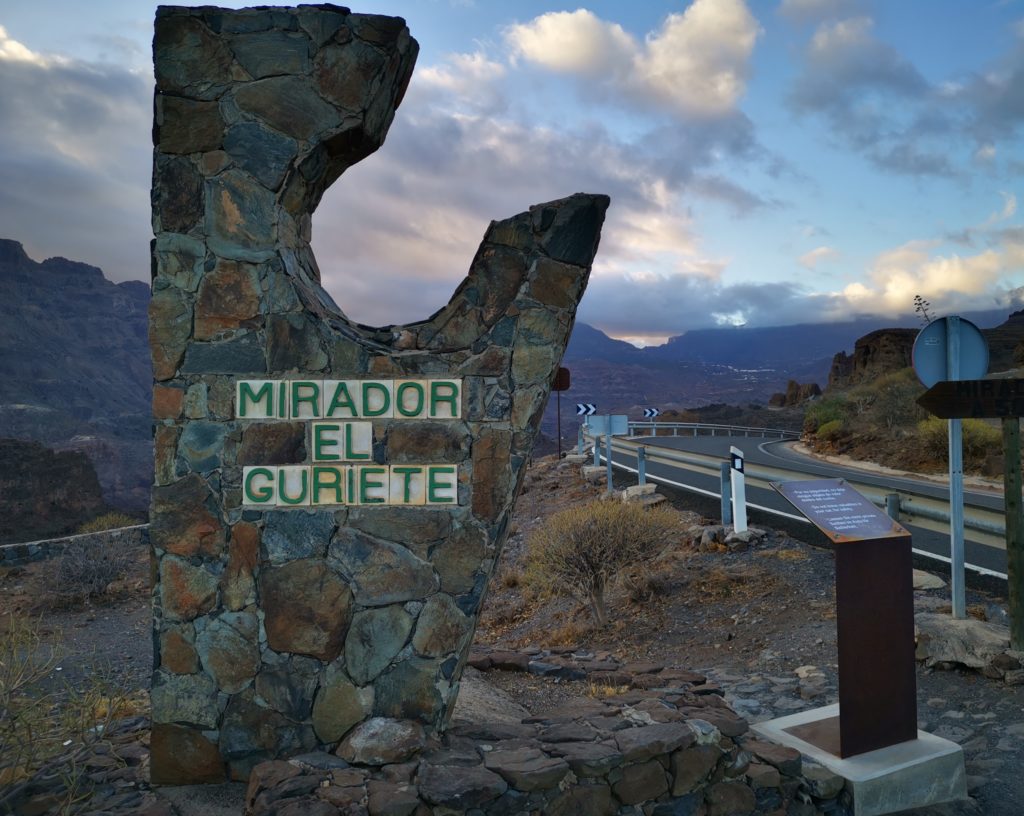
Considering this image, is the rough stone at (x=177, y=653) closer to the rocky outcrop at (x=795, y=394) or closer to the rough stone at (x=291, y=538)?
the rough stone at (x=291, y=538)

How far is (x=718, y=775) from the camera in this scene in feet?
14.3

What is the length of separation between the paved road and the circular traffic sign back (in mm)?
3334

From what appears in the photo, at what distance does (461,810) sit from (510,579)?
819 centimetres

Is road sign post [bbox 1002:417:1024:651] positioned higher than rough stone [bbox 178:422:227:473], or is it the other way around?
rough stone [bbox 178:422:227:473]

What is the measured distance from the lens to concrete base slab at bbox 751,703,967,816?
14.8 ft

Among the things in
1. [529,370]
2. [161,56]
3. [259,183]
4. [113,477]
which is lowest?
[113,477]

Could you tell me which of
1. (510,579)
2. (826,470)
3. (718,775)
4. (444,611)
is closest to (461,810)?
(444,611)

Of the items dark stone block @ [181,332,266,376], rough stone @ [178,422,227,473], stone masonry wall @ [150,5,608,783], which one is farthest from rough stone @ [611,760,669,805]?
dark stone block @ [181,332,266,376]

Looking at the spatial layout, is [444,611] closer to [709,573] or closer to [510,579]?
[709,573]

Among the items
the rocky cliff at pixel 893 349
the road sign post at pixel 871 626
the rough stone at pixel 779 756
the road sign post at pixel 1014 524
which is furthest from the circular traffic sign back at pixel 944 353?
the rocky cliff at pixel 893 349

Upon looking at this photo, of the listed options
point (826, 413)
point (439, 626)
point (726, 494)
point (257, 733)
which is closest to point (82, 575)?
point (257, 733)

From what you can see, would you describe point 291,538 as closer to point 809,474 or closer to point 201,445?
point 201,445

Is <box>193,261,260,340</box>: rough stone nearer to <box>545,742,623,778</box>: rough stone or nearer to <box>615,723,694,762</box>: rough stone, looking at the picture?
<box>545,742,623,778</box>: rough stone

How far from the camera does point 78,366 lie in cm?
13012
